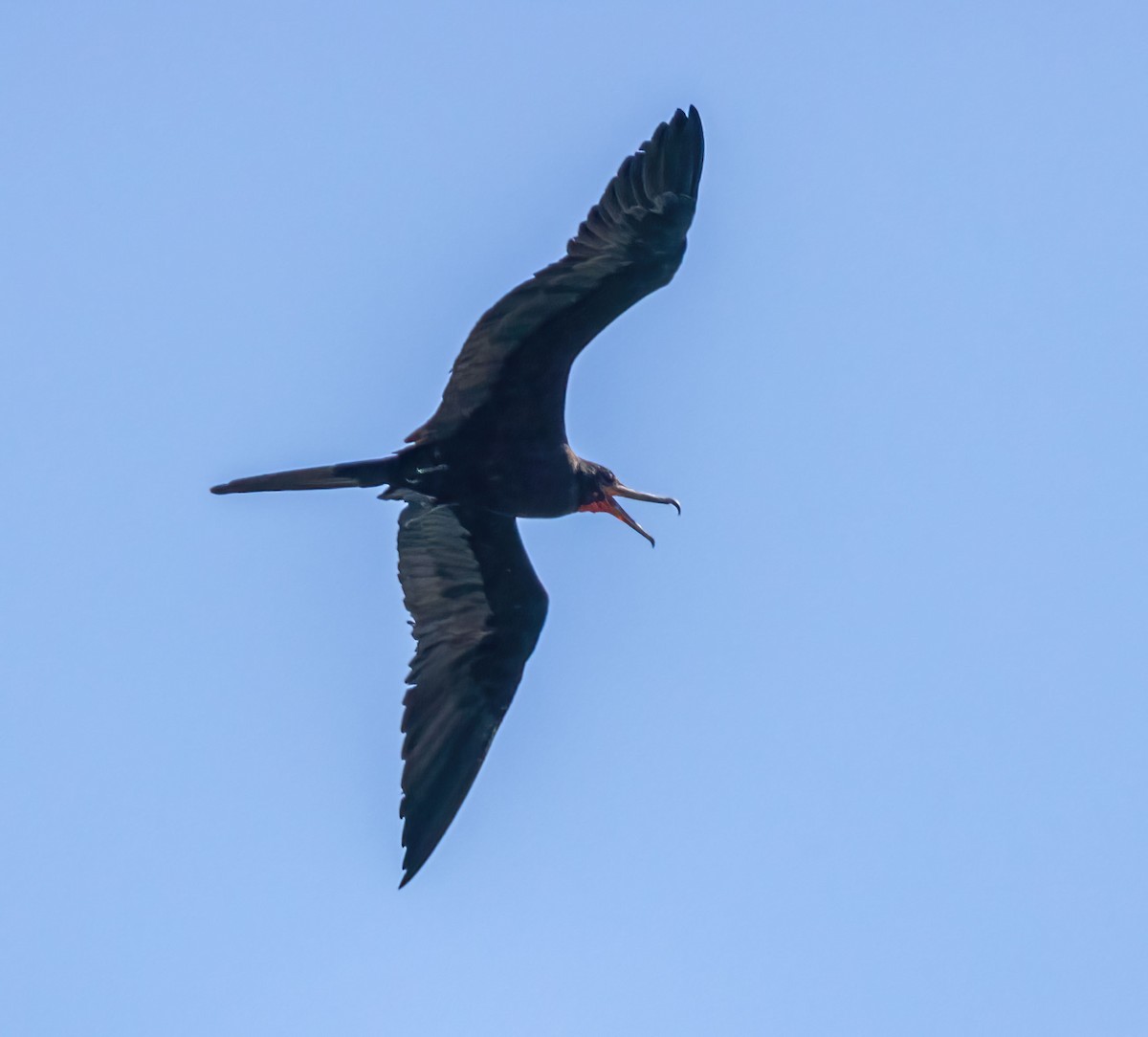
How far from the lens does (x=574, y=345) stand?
10594 mm

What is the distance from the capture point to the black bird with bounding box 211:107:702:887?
1023cm

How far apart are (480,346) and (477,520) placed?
127cm

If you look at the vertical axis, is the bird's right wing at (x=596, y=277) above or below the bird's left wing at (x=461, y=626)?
above

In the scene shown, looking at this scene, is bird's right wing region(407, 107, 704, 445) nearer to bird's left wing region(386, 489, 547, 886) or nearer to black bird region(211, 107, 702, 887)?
black bird region(211, 107, 702, 887)

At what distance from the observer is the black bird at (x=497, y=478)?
10.2 metres

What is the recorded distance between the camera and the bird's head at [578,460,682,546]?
11.3 metres

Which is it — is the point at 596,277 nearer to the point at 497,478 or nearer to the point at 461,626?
the point at 497,478

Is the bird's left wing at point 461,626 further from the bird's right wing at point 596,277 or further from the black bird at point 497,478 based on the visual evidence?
the bird's right wing at point 596,277

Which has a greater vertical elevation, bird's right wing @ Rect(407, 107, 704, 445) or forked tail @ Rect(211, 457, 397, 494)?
bird's right wing @ Rect(407, 107, 704, 445)

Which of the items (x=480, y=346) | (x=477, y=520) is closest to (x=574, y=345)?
(x=480, y=346)

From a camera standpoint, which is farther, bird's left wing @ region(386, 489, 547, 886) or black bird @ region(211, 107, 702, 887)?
bird's left wing @ region(386, 489, 547, 886)

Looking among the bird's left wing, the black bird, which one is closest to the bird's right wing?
the black bird

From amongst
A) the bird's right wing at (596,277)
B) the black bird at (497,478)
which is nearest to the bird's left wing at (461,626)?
the black bird at (497,478)

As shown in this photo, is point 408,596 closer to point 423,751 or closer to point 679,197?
point 423,751
